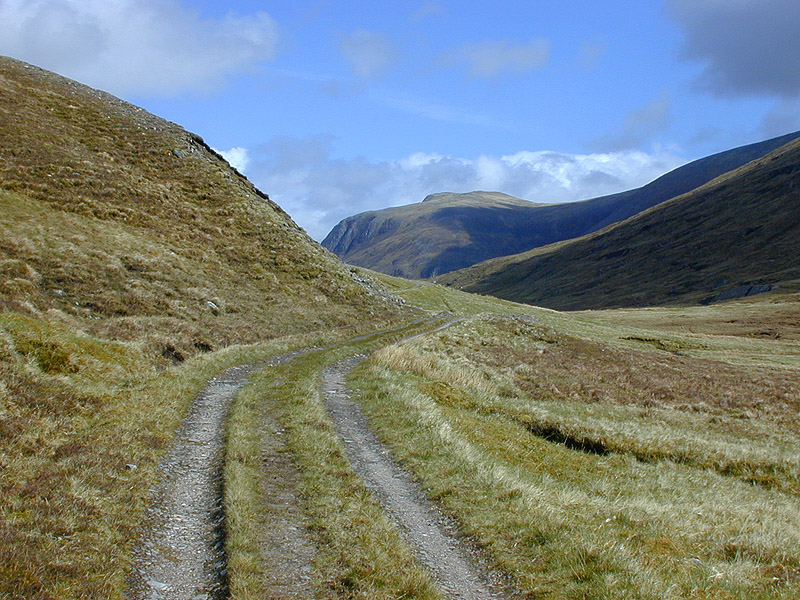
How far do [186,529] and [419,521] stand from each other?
3.84 meters

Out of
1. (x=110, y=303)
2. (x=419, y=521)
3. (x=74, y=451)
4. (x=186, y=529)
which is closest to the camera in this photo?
(x=186, y=529)

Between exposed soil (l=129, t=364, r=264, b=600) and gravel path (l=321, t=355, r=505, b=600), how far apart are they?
2.94m

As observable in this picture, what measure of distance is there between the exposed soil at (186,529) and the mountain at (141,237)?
13.4m

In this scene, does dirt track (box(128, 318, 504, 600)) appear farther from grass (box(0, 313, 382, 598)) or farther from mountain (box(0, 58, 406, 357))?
mountain (box(0, 58, 406, 357))

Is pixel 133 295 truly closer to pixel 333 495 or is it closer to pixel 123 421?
pixel 123 421

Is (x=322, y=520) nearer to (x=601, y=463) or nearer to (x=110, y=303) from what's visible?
(x=601, y=463)

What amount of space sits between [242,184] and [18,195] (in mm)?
24731

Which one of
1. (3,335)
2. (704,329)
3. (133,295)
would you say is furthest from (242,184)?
(704,329)

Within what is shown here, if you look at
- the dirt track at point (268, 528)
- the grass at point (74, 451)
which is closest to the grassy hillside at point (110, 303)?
the grass at point (74, 451)

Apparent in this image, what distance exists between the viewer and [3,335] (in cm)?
1539

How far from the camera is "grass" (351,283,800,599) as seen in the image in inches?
348

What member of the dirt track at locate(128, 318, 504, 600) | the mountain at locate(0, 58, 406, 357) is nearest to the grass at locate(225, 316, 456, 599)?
the dirt track at locate(128, 318, 504, 600)

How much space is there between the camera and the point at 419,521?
9820mm

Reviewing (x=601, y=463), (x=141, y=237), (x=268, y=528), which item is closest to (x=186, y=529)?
(x=268, y=528)
